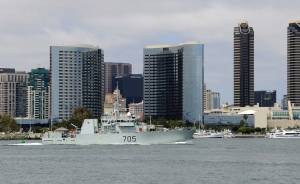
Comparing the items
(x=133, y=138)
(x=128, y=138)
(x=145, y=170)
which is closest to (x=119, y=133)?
(x=128, y=138)

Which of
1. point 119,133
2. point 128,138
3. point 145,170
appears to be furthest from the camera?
point 119,133

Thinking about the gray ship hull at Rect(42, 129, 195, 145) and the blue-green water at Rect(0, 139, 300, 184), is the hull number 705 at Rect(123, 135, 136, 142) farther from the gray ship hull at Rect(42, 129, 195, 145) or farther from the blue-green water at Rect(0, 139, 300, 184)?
the blue-green water at Rect(0, 139, 300, 184)

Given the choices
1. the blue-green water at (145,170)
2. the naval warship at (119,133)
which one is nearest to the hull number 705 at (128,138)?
the naval warship at (119,133)

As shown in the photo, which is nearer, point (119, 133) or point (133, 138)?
point (133, 138)

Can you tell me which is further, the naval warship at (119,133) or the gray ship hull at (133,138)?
the gray ship hull at (133,138)

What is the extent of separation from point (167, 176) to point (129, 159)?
3094 cm

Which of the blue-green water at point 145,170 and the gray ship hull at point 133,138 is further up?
the gray ship hull at point 133,138

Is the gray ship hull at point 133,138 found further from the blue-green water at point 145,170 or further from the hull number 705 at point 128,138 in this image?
the blue-green water at point 145,170

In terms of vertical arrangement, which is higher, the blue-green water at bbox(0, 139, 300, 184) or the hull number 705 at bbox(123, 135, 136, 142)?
the hull number 705 at bbox(123, 135, 136, 142)

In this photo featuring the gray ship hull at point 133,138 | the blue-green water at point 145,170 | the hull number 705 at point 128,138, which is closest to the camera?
the blue-green water at point 145,170

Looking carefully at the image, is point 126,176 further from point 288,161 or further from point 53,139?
point 53,139

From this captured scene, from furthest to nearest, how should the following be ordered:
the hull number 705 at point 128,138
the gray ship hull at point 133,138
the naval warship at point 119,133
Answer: the gray ship hull at point 133,138
the naval warship at point 119,133
the hull number 705 at point 128,138

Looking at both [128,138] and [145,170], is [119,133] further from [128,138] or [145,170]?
[145,170]

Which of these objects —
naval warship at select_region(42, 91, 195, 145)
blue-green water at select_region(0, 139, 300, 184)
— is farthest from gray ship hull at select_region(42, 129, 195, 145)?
blue-green water at select_region(0, 139, 300, 184)
